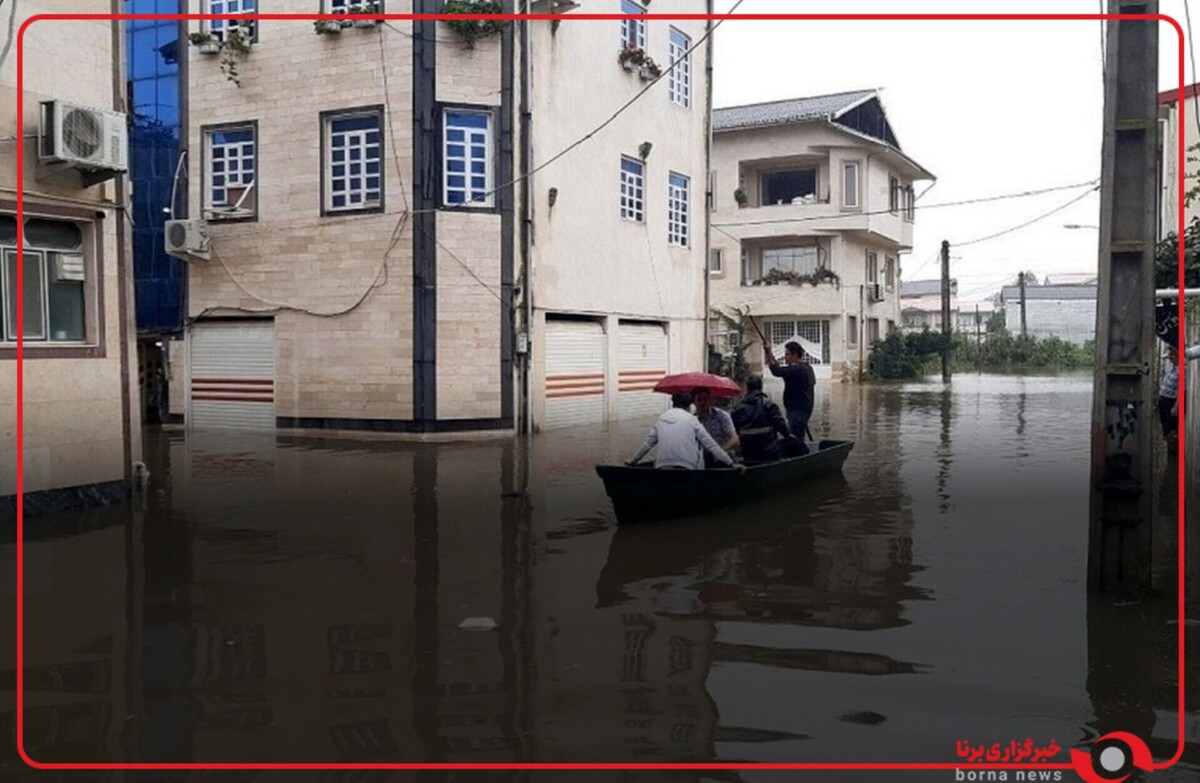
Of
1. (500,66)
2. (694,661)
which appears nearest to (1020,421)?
(500,66)

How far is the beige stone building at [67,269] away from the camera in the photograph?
36.6 ft

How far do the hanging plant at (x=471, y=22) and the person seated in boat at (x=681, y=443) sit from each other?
36.7ft

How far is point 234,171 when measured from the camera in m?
21.1

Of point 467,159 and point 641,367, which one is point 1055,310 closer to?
point 641,367

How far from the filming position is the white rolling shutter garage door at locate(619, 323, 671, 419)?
24.3 metres

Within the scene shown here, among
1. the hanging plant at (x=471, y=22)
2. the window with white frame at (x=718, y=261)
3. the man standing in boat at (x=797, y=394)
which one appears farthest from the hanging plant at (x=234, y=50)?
the window with white frame at (x=718, y=261)

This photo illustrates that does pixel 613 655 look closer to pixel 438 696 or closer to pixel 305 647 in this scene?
pixel 438 696

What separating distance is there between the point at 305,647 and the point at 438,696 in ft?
4.46

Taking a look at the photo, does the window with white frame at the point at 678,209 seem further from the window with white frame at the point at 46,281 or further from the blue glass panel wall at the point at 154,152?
the window with white frame at the point at 46,281

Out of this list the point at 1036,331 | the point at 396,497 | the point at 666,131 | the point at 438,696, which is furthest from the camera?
the point at 1036,331

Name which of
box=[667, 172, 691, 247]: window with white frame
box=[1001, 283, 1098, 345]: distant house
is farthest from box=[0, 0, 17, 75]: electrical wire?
box=[1001, 283, 1098, 345]: distant house

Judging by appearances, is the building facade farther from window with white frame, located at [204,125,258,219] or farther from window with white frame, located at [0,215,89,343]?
window with white frame, located at [0,215,89,343]

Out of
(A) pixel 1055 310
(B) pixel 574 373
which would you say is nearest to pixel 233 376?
(B) pixel 574 373

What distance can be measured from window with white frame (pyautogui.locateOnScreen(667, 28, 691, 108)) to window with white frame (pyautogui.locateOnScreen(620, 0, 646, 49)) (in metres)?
1.41
